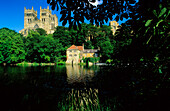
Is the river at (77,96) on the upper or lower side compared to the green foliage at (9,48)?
lower

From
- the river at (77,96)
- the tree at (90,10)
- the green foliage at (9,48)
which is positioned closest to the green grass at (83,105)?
the river at (77,96)

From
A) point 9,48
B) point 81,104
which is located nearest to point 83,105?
point 81,104

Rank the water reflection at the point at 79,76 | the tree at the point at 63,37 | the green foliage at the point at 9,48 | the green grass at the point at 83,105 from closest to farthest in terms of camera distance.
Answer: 1. the green grass at the point at 83,105
2. the water reflection at the point at 79,76
3. the green foliage at the point at 9,48
4. the tree at the point at 63,37

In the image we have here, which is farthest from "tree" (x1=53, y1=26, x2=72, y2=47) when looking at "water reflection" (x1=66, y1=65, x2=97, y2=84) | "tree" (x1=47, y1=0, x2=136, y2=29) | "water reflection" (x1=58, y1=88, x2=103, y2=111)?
"tree" (x1=47, y1=0, x2=136, y2=29)

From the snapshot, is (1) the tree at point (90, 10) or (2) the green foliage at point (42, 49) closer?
(1) the tree at point (90, 10)

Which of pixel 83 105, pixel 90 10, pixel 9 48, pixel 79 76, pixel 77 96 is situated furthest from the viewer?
pixel 9 48

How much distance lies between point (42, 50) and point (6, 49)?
45.7ft

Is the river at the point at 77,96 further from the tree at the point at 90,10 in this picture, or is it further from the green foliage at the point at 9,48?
the green foliage at the point at 9,48

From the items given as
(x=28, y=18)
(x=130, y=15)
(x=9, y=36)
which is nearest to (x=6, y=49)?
(x=9, y=36)

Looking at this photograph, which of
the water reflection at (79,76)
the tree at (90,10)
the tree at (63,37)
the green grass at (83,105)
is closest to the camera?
the tree at (90,10)

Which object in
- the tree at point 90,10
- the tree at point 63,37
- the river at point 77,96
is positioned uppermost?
the tree at point 63,37

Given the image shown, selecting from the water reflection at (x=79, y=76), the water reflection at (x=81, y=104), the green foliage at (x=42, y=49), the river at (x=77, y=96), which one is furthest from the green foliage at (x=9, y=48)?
the water reflection at (x=81, y=104)

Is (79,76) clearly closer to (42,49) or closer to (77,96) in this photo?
(77,96)

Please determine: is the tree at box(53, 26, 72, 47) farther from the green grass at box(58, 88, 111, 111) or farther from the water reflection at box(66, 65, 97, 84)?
the green grass at box(58, 88, 111, 111)
